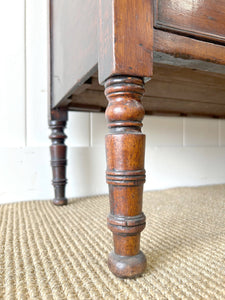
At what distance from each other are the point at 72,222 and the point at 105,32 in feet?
1.53

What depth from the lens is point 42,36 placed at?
0.98 metres

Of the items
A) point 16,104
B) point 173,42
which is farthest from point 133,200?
point 16,104

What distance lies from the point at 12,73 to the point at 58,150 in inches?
14.2

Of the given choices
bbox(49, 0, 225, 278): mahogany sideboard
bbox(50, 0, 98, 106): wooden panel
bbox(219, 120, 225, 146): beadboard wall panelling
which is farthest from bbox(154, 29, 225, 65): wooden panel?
Result: bbox(219, 120, 225, 146): beadboard wall panelling

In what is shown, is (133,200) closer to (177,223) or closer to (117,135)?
(117,135)

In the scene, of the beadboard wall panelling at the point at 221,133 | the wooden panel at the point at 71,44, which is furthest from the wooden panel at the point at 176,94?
the beadboard wall panelling at the point at 221,133

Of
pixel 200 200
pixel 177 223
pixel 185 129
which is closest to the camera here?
pixel 177 223

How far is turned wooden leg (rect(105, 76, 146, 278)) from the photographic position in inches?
13.0

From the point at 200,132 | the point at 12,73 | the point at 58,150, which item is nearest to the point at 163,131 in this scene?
the point at 200,132

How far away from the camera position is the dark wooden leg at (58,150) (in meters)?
0.82

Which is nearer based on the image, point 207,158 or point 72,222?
point 72,222

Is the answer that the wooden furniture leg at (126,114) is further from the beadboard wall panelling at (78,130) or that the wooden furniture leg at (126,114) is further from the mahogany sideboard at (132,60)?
the beadboard wall panelling at (78,130)

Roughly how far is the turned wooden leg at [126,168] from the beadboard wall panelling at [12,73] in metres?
0.67

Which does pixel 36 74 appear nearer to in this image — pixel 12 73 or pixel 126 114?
pixel 12 73
